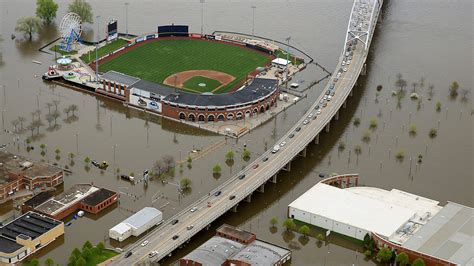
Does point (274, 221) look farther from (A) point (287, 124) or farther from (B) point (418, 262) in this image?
(A) point (287, 124)

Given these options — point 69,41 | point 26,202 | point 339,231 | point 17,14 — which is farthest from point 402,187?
point 17,14

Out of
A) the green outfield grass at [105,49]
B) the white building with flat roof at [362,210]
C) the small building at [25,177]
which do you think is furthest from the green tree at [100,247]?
the green outfield grass at [105,49]

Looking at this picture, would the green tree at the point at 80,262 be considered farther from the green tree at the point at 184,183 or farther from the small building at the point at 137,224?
the green tree at the point at 184,183

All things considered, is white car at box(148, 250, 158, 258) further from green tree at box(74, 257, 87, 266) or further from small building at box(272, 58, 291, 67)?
small building at box(272, 58, 291, 67)

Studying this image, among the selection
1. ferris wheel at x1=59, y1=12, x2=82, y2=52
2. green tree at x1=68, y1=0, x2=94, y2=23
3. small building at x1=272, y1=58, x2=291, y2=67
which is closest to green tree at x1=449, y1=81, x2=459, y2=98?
small building at x1=272, y1=58, x2=291, y2=67

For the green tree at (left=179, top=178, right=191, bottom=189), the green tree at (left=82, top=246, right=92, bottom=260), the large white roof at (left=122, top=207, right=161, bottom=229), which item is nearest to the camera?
the green tree at (left=82, top=246, right=92, bottom=260)

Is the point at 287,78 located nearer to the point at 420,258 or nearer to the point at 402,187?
the point at 402,187

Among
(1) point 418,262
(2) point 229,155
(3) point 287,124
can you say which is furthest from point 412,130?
(1) point 418,262
